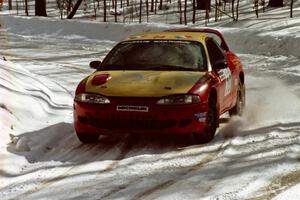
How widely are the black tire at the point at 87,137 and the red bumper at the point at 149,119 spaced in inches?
11.0

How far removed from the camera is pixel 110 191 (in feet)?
18.8

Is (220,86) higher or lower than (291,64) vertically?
higher

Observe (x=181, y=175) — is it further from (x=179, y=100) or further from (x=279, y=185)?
(x=179, y=100)

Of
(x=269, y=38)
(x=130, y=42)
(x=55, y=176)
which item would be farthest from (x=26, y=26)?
(x=55, y=176)

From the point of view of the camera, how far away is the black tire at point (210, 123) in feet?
25.5

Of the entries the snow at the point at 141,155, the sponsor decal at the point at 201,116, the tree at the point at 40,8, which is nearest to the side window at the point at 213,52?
the snow at the point at 141,155

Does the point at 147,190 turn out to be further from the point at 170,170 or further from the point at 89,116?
the point at 89,116

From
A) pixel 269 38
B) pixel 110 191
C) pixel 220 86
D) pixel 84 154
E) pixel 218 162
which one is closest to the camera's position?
pixel 110 191

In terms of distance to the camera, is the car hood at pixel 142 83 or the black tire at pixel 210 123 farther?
the black tire at pixel 210 123

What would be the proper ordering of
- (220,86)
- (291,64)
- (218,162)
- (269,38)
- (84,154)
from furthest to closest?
(269,38), (291,64), (220,86), (84,154), (218,162)

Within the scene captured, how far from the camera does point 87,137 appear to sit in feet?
26.0

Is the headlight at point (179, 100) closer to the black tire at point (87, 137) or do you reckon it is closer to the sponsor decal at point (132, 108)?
the sponsor decal at point (132, 108)

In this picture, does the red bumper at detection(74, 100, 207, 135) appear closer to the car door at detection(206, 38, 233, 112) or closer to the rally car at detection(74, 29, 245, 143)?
the rally car at detection(74, 29, 245, 143)

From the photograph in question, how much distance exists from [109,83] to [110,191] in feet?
7.54
